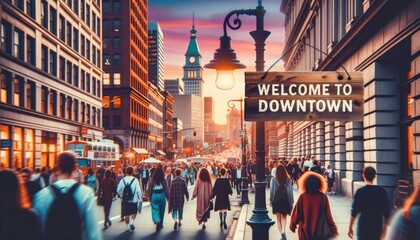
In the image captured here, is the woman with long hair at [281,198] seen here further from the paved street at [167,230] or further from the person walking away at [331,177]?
the person walking away at [331,177]

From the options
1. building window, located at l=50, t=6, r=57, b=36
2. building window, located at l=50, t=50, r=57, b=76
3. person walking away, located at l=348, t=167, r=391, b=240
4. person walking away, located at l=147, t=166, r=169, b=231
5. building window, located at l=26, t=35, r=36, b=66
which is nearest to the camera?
person walking away, located at l=348, t=167, r=391, b=240

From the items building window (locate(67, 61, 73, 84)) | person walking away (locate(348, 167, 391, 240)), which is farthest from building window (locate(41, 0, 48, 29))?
person walking away (locate(348, 167, 391, 240))

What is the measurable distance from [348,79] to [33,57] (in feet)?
124

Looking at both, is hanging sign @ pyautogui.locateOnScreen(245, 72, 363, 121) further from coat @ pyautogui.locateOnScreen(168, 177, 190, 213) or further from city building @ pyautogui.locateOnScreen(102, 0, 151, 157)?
city building @ pyautogui.locateOnScreen(102, 0, 151, 157)

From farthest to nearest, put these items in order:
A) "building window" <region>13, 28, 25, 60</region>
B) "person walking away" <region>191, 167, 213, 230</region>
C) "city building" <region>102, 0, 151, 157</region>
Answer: "city building" <region>102, 0, 151, 157</region> → "building window" <region>13, 28, 25, 60</region> → "person walking away" <region>191, 167, 213, 230</region>

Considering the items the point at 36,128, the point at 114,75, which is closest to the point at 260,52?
the point at 36,128

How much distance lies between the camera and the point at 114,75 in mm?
84188

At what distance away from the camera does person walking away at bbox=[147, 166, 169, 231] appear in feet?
52.4

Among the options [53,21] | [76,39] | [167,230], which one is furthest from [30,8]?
[167,230]

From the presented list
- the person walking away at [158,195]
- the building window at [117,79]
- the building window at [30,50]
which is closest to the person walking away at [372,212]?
the person walking away at [158,195]

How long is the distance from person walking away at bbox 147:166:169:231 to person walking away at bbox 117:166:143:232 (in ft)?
1.41

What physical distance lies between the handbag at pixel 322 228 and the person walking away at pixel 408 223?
3127 mm

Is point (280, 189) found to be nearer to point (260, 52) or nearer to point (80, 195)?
point (260, 52)

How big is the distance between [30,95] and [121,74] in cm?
4300
